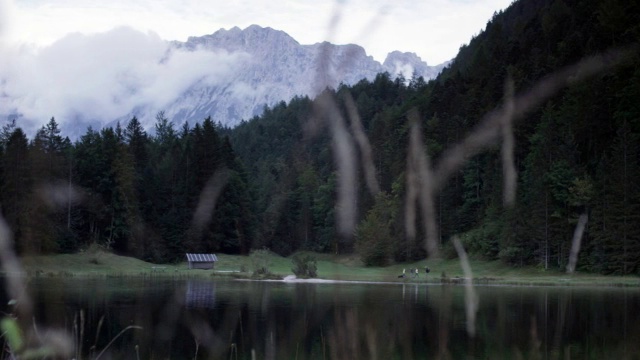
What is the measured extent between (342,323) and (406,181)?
6672 centimetres

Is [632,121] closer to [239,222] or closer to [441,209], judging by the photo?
[441,209]

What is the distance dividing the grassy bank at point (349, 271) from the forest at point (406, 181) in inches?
70.1

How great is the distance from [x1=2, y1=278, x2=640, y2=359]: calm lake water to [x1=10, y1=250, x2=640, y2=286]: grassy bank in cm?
1387

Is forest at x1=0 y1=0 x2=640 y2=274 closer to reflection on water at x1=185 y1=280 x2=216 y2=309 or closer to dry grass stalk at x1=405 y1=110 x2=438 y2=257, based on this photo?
dry grass stalk at x1=405 y1=110 x2=438 y2=257

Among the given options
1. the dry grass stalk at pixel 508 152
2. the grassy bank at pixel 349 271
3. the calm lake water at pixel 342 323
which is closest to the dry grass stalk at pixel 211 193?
the grassy bank at pixel 349 271

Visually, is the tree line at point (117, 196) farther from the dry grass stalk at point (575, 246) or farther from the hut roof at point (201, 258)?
the dry grass stalk at point (575, 246)

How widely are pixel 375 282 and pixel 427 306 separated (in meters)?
27.1

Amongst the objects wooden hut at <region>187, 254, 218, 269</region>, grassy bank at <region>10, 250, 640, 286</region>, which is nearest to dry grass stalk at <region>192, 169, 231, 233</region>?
grassy bank at <region>10, 250, 640, 286</region>

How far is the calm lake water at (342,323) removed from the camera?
24.2 m

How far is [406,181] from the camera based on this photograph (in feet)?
318

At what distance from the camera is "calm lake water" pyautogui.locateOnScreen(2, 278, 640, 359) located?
2419 cm

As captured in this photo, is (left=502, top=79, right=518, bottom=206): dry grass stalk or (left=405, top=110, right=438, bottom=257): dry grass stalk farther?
(left=405, top=110, right=438, bottom=257): dry grass stalk

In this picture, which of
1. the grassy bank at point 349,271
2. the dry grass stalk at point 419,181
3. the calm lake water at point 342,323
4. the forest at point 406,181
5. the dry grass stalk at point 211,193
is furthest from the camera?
the dry grass stalk at point 211,193

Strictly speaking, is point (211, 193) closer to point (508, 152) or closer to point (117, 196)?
point (117, 196)
